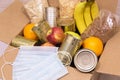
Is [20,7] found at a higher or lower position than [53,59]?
higher

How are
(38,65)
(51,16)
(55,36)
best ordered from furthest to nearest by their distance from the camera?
1. (51,16)
2. (55,36)
3. (38,65)

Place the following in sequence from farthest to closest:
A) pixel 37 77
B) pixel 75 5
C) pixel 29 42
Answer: pixel 75 5, pixel 29 42, pixel 37 77

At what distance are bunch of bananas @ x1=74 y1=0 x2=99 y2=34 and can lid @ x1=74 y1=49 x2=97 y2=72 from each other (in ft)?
0.76

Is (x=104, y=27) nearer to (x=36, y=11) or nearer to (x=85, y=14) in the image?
(x=85, y=14)

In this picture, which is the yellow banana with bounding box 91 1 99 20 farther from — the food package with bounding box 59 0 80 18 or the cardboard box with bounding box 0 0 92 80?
the cardboard box with bounding box 0 0 92 80

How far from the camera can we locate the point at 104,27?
100 cm

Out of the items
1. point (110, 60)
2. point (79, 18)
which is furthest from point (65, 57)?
point (79, 18)

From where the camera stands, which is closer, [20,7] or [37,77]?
[37,77]

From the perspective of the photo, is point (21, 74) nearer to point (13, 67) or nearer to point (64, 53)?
point (13, 67)

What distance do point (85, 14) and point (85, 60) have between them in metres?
0.32

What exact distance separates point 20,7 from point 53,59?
40cm

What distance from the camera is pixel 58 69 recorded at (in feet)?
2.84

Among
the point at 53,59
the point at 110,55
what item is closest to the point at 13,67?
the point at 53,59

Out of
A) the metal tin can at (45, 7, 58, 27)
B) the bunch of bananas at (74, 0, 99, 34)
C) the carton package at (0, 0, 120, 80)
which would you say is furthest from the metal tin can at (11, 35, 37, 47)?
the bunch of bananas at (74, 0, 99, 34)
